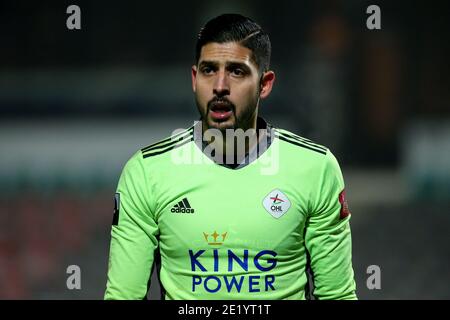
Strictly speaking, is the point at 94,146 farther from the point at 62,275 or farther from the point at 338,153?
the point at 338,153

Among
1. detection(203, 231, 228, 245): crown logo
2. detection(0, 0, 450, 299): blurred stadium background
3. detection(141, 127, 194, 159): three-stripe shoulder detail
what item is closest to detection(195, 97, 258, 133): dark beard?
detection(141, 127, 194, 159): three-stripe shoulder detail

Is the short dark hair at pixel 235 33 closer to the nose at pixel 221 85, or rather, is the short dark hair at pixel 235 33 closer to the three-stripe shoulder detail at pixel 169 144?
the nose at pixel 221 85

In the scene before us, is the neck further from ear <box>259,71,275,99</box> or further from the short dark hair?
the short dark hair

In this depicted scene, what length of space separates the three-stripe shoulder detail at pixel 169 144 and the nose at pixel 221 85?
0.94 feet

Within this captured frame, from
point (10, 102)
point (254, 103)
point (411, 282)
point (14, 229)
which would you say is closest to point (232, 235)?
point (254, 103)

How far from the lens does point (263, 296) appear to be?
2.84 m

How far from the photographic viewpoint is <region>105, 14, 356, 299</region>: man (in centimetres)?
281

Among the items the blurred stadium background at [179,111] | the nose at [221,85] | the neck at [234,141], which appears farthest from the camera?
the blurred stadium background at [179,111]

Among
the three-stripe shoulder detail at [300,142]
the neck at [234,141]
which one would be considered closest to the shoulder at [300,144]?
the three-stripe shoulder detail at [300,142]

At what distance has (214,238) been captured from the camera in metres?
2.84

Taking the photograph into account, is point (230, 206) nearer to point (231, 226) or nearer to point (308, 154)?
point (231, 226)

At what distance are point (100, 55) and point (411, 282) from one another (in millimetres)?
4512

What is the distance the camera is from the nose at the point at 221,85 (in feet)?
9.03

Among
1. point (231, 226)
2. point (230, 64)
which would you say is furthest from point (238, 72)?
point (231, 226)
